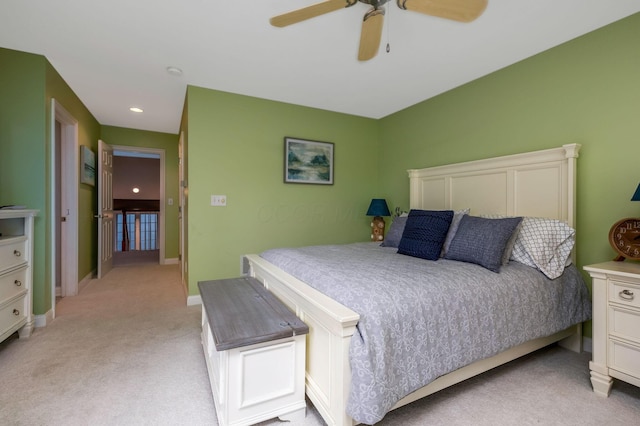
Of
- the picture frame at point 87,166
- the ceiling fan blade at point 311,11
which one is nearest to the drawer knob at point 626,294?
the ceiling fan blade at point 311,11

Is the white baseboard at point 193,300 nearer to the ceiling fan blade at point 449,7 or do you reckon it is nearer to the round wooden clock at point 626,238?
the ceiling fan blade at point 449,7

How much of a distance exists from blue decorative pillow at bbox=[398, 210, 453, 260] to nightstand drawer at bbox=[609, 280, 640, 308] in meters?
0.97

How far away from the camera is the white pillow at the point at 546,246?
2.03 meters

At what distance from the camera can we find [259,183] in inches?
142

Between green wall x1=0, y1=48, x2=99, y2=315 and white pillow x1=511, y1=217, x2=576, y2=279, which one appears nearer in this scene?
white pillow x1=511, y1=217, x2=576, y2=279

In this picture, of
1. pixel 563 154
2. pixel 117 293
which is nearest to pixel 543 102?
pixel 563 154

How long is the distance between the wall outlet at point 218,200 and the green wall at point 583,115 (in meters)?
2.63

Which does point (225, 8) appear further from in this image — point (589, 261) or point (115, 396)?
point (589, 261)

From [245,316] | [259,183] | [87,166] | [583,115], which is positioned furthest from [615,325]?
[87,166]

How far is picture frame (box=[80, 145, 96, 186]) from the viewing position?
3.73m

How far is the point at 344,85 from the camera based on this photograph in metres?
3.22

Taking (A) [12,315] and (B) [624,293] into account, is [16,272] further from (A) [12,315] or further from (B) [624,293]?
(B) [624,293]

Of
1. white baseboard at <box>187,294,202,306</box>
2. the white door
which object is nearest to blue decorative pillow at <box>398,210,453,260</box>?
white baseboard at <box>187,294,202,306</box>

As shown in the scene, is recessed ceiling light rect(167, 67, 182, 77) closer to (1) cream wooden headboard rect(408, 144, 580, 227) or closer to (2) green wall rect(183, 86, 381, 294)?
(2) green wall rect(183, 86, 381, 294)
